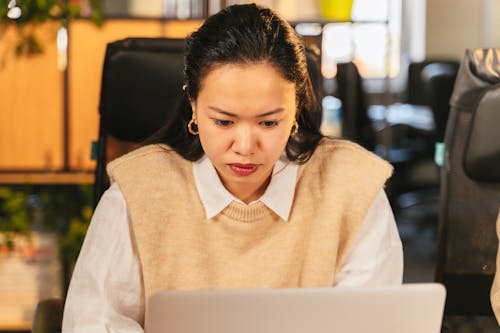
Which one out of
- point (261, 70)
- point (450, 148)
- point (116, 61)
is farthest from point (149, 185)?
point (450, 148)

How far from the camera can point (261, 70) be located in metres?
1.39

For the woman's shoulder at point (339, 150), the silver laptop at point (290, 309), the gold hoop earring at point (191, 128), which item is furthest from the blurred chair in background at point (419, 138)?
the silver laptop at point (290, 309)

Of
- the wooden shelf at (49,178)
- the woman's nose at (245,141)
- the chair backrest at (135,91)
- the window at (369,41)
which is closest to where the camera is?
the woman's nose at (245,141)

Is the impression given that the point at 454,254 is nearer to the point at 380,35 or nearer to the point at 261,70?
the point at 261,70

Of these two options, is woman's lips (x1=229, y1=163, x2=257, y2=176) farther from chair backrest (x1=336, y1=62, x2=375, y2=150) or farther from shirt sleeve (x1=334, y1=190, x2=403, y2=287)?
chair backrest (x1=336, y1=62, x2=375, y2=150)

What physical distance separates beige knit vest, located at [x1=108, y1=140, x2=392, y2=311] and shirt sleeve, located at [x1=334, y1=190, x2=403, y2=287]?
0.02m

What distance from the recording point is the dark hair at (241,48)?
4.63 ft

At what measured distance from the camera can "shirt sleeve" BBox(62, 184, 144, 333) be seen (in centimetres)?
138

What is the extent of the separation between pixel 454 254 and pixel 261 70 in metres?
0.80

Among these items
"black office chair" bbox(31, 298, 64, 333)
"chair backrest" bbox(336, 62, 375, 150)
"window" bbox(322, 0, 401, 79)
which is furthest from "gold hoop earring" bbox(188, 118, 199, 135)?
"window" bbox(322, 0, 401, 79)

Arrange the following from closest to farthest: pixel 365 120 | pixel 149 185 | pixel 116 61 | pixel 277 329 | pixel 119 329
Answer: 1. pixel 277 329
2. pixel 119 329
3. pixel 149 185
4. pixel 116 61
5. pixel 365 120

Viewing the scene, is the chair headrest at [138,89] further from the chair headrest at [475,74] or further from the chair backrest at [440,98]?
the chair backrest at [440,98]

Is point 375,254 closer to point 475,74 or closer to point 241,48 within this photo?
point 241,48

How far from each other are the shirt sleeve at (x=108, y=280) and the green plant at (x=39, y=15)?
1385 millimetres
